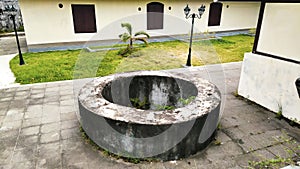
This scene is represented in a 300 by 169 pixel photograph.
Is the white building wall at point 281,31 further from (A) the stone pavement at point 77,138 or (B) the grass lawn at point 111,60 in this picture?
(B) the grass lawn at point 111,60

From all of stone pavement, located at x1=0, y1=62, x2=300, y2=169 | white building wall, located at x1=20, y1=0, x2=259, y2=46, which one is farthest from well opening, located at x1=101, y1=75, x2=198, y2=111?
white building wall, located at x1=20, y1=0, x2=259, y2=46

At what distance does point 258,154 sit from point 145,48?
27.0 feet

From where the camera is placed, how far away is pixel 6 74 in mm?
6887

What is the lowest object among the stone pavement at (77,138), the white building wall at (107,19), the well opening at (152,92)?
the stone pavement at (77,138)

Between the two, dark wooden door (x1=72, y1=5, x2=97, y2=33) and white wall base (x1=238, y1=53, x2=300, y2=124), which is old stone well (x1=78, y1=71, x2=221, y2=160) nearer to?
white wall base (x1=238, y1=53, x2=300, y2=124)

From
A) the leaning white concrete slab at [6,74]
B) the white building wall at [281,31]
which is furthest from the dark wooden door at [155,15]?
the white building wall at [281,31]

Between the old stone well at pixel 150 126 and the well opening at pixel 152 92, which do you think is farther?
the well opening at pixel 152 92

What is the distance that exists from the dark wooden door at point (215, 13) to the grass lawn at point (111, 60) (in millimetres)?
3814

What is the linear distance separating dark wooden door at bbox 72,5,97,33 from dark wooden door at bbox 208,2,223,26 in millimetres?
7815

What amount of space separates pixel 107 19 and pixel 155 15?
115 inches

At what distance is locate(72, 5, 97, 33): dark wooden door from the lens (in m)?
10.7

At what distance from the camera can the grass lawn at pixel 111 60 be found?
6.91m

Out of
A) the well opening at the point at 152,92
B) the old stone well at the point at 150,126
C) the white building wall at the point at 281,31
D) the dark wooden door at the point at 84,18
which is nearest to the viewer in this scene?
the old stone well at the point at 150,126

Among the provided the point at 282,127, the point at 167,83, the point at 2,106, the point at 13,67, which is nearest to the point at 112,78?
the point at 167,83
